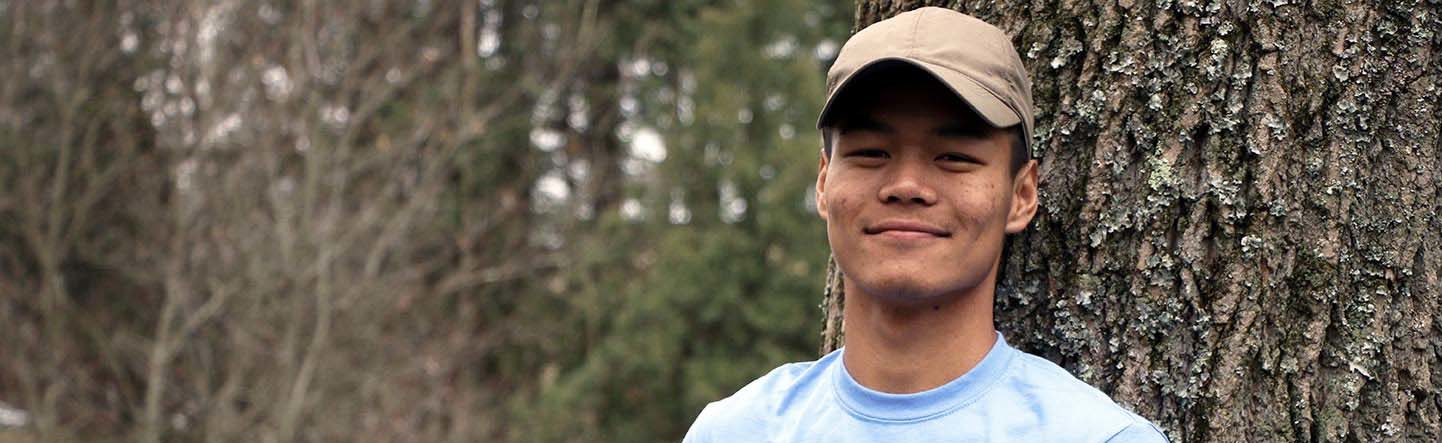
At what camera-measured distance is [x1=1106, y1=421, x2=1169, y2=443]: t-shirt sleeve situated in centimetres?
191

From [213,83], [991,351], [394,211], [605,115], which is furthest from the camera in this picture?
[605,115]

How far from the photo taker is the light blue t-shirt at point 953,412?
1.95 metres

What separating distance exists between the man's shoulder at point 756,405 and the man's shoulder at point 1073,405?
0.33m

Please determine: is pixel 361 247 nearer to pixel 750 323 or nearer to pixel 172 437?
pixel 172 437

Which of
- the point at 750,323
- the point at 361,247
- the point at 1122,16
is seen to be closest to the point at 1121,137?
the point at 1122,16

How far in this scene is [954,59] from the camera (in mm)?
1984

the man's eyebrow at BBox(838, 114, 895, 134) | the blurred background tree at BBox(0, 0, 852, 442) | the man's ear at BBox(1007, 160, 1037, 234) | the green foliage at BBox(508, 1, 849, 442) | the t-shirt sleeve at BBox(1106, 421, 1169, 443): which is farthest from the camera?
the blurred background tree at BBox(0, 0, 852, 442)

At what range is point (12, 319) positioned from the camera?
1052 centimetres

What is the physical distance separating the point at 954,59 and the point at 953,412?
48 cm

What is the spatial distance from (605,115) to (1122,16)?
39.5 ft

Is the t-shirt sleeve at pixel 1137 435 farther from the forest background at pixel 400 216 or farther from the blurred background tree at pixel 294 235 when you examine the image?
the blurred background tree at pixel 294 235

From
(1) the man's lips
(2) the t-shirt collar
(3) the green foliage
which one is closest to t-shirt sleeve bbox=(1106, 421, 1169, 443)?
(2) the t-shirt collar

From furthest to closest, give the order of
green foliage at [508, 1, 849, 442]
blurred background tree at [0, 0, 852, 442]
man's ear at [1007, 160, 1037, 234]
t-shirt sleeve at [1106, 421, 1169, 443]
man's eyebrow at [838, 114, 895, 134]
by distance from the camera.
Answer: blurred background tree at [0, 0, 852, 442] → green foliage at [508, 1, 849, 442] → man's ear at [1007, 160, 1037, 234] → man's eyebrow at [838, 114, 895, 134] → t-shirt sleeve at [1106, 421, 1169, 443]

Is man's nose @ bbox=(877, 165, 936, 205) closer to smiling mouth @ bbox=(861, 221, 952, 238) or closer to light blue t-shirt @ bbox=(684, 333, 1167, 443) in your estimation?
smiling mouth @ bbox=(861, 221, 952, 238)
